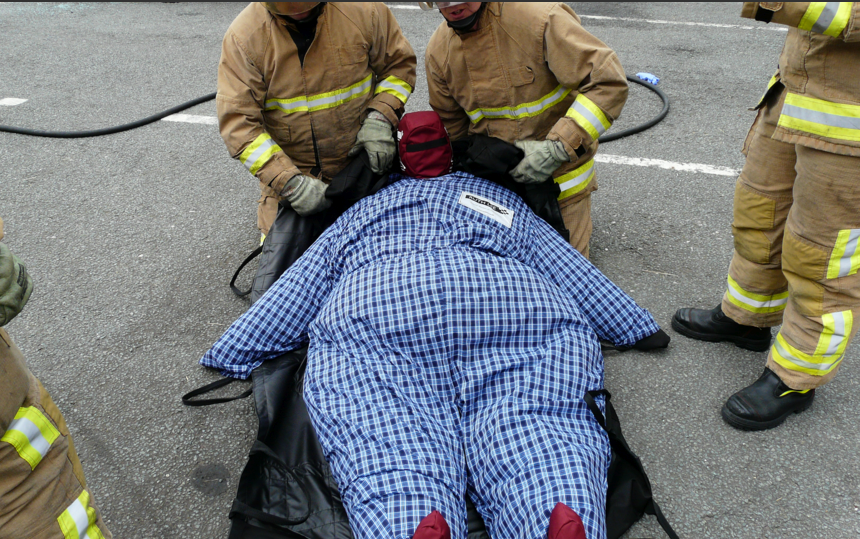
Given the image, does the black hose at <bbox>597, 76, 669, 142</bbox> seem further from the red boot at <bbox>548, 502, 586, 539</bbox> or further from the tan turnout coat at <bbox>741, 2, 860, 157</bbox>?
the red boot at <bbox>548, 502, 586, 539</bbox>

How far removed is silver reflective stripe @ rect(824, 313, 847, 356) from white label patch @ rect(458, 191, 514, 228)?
1106mm

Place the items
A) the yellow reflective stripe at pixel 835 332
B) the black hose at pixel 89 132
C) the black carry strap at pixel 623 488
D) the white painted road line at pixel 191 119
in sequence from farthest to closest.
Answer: the white painted road line at pixel 191 119 → the black hose at pixel 89 132 → the yellow reflective stripe at pixel 835 332 → the black carry strap at pixel 623 488

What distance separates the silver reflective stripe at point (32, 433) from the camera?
4.78ft

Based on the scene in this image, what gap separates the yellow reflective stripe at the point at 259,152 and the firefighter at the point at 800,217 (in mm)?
1845

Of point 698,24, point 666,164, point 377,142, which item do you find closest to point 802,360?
point 377,142

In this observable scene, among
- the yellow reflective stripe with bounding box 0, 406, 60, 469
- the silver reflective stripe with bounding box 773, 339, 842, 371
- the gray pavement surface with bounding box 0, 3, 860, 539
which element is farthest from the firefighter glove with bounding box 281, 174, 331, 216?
the silver reflective stripe with bounding box 773, 339, 842, 371

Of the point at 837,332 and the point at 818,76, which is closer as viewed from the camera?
the point at 818,76

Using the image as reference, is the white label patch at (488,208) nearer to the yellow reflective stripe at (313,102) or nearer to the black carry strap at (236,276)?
the yellow reflective stripe at (313,102)

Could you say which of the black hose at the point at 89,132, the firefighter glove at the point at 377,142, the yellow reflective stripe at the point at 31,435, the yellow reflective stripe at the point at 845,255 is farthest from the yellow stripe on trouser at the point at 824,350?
the black hose at the point at 89,132

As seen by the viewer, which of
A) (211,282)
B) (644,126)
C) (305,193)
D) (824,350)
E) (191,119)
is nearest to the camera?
(824,350)

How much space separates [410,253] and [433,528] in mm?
969

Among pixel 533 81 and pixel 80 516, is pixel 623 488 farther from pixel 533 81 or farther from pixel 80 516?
pixel 533 81

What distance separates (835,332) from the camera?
201cm

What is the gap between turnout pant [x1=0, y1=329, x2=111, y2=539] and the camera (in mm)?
1427
